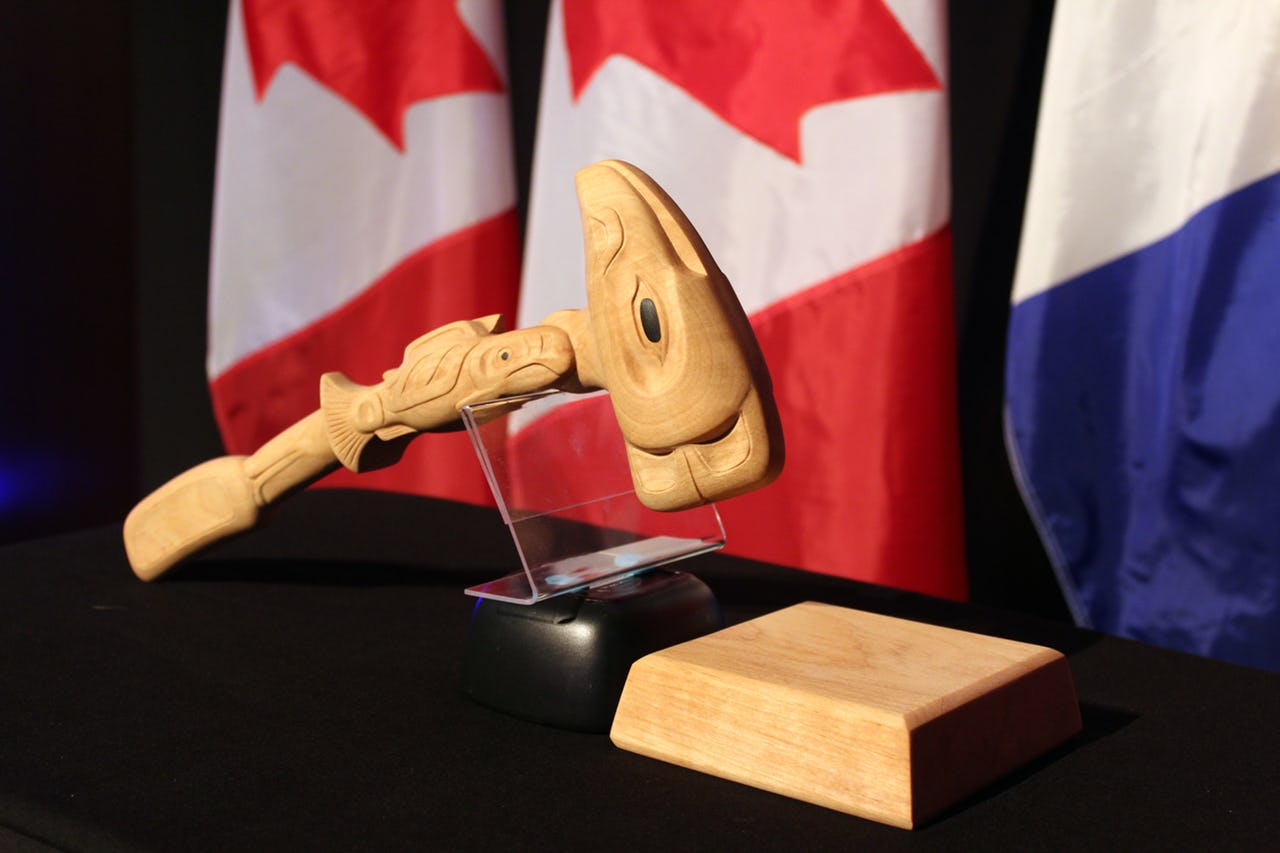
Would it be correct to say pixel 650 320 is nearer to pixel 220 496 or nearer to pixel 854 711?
pixel 854 711

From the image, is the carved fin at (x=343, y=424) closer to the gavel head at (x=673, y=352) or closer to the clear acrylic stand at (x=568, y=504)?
the clear acrylic stand at (x=568, y=504)

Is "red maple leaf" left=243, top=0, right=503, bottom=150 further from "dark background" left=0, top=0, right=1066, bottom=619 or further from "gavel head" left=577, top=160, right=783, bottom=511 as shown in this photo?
"gavel head" left=577, top=160, right=783, bottom=511

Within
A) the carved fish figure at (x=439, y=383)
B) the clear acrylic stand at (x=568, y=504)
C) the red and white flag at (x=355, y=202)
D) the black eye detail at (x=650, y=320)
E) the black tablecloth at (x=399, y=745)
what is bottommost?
the black tablecloth at (x=399, y=745)

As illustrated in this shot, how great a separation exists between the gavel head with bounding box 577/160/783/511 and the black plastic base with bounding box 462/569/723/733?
83mm

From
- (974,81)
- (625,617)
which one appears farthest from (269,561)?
(974,81)

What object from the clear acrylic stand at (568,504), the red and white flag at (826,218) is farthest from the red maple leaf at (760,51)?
the clear acrylic stand at (568,504)

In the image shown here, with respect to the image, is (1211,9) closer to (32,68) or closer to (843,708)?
(843,708)

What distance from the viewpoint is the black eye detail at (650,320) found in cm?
69

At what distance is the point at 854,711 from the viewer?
2.00ft

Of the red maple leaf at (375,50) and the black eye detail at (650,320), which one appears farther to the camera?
the red maple leaf at (375,50)

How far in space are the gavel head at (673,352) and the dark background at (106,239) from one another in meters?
1.12

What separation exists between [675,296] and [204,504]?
49cm

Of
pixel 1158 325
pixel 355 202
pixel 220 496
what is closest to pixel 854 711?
pixel 220 496

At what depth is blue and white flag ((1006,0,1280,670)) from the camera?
1079 mm
